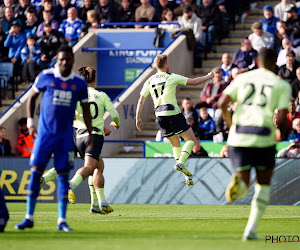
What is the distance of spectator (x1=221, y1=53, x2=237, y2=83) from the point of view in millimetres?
22609

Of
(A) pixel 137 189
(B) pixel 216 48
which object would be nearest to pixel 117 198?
(A) pixel 137 189

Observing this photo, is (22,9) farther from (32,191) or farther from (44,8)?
(32,191)

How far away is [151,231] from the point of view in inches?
425

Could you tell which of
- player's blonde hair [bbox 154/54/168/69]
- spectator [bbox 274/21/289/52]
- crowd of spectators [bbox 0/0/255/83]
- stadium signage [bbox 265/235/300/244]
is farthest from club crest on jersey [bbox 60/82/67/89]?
crowd of spectators [bbox 0/0/255/83]

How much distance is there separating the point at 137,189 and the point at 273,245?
33.2 feet

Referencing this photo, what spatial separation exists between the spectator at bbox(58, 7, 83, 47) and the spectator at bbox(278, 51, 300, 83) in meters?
7.65

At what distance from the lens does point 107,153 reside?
73.4 ft

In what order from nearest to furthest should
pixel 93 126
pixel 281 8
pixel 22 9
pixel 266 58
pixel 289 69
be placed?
1. pixel 266 58
2. pixel 93 126
3. pixel 289 69
4. pixel 281 8
5. pixel 22 9

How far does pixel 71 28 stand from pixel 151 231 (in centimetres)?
1648

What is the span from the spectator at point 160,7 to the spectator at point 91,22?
1916 mm

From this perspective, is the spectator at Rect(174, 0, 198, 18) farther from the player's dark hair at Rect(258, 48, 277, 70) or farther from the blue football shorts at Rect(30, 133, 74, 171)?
the player's dark hair at Rect(258, 48, 277, 70)

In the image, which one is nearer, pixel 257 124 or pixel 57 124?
pixel 257 124

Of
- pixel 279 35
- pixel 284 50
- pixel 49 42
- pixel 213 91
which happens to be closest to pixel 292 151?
pixel 213 91

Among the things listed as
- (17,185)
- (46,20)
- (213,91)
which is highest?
(46,20)
